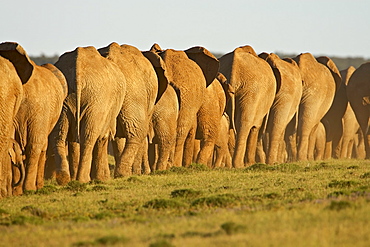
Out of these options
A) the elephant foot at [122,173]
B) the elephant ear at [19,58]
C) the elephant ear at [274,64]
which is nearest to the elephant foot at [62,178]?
the elephant ear at [19,58]

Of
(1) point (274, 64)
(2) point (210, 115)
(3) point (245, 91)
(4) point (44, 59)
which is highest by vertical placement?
(4) point (44, 59)

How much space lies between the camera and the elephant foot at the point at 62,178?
1752 centimetres

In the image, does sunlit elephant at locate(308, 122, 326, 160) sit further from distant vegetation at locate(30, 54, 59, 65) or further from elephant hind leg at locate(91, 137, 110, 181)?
distant vegetation at locate(30, 54, 59, 65)

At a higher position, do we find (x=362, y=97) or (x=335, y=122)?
(x=362, y=97)

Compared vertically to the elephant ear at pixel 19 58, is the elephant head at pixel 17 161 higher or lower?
lower

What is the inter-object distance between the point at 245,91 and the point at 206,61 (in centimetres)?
145

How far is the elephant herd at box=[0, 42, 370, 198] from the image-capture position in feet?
53.0

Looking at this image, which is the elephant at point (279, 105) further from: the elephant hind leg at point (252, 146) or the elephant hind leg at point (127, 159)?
the elephant hind leg at point (127, 159)

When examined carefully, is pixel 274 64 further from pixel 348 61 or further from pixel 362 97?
pixel 348 61

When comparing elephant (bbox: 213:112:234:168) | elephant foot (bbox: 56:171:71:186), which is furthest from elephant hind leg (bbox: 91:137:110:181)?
elephant (bbox: 213:112:234:168)

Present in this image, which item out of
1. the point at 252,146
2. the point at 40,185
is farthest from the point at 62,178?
the point at 252,146

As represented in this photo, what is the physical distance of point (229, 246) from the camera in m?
9.47

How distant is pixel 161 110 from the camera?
21984 mm

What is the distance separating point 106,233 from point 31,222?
5.78 feet
